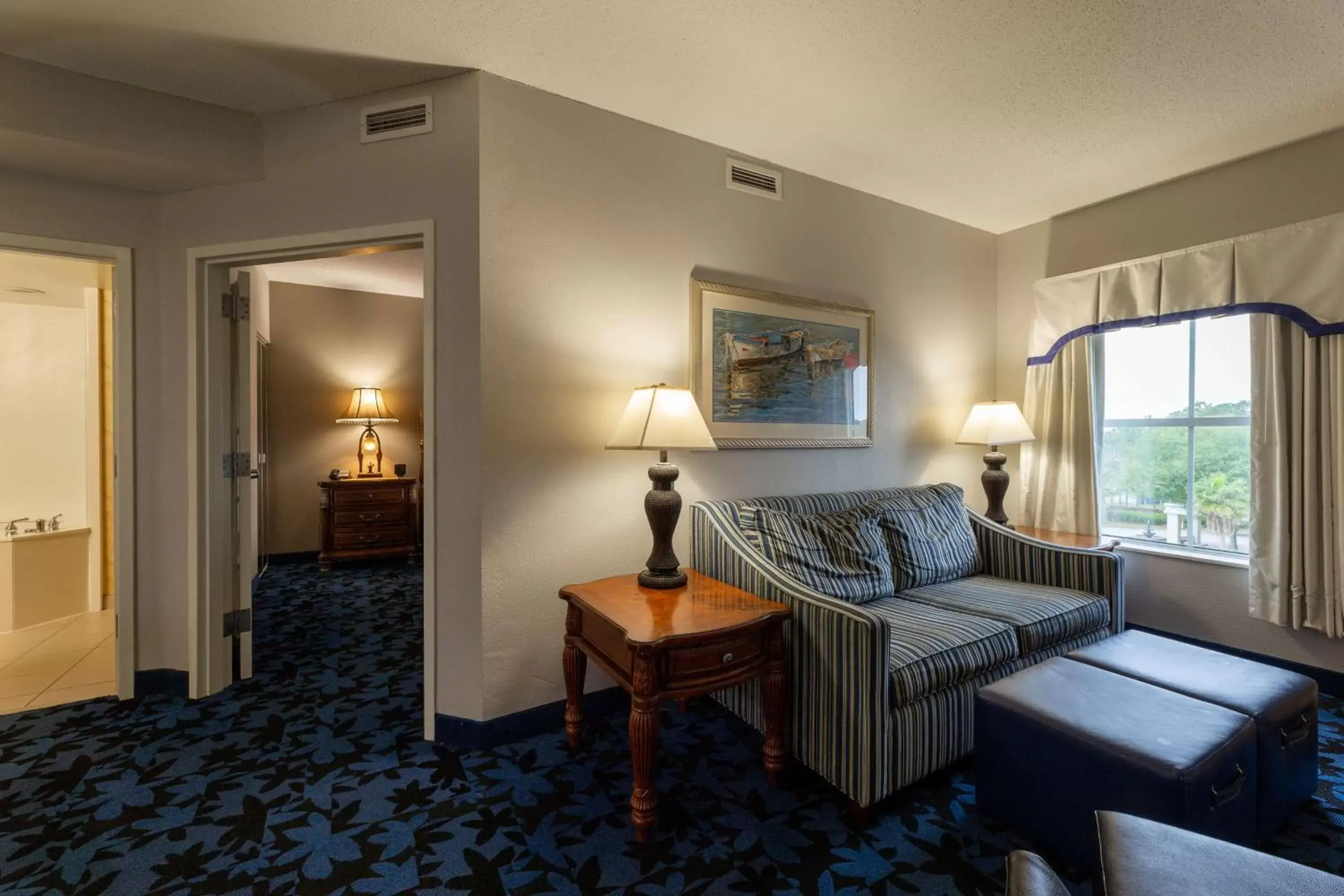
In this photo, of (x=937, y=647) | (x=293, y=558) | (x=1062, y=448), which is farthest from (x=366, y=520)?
(x=1062, y=448)

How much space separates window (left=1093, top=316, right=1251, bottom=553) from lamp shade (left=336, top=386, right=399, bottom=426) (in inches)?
226

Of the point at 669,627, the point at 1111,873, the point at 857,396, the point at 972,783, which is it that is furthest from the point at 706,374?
the point at 1111,873

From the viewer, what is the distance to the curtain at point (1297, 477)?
269cm

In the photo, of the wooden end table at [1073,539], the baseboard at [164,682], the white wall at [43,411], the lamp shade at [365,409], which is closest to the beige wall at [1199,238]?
the wooden end table at [1073,539]

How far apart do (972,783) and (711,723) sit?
38.9 inches

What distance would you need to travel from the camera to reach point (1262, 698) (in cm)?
180

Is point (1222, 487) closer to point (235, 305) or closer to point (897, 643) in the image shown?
point (897, 643)

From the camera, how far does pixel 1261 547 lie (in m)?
2.90

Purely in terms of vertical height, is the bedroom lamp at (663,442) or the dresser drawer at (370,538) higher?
the bedroom lamp at (663,442)

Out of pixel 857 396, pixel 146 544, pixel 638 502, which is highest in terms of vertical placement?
pixel 857 396

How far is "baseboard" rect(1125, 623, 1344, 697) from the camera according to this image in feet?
8.99

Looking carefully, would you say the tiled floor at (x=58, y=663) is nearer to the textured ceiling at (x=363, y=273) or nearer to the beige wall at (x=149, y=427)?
the beige wall at (x=149, y=427)

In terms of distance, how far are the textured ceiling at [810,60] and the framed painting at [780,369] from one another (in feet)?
2.62

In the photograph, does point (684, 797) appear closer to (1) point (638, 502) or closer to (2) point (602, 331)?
(1) point (638, 502)
